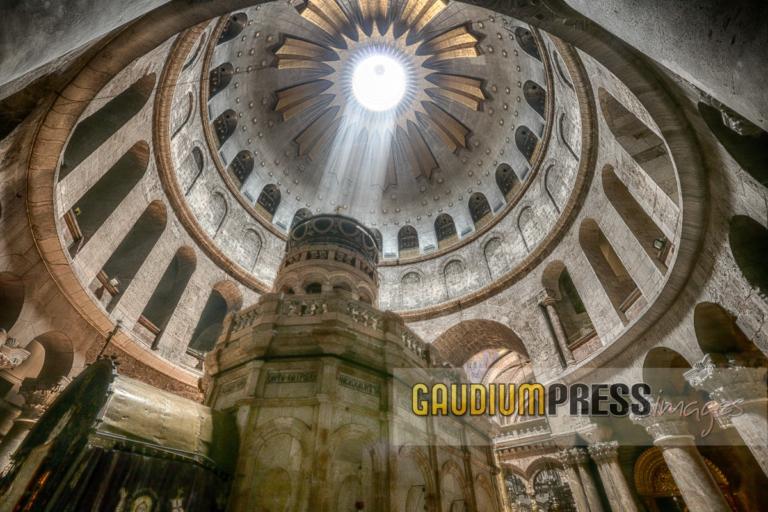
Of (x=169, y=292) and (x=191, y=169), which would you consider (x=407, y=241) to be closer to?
(x=191, y=169)

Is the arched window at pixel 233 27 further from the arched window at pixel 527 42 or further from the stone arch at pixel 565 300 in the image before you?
the stone arch at pixel 565 300

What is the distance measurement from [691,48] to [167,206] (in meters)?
14.8

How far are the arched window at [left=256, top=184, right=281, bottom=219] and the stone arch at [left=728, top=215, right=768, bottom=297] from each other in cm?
1820

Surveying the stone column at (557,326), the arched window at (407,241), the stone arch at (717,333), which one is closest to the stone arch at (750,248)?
the stone arch at (717,333)

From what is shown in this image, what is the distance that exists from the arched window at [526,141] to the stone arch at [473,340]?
8.36 metres

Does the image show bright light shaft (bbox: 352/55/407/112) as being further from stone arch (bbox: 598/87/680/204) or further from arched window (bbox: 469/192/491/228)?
stone arch (bbox: 598/87/680/204)

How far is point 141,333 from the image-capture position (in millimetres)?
11047

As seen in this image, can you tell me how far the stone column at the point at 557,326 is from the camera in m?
11.8

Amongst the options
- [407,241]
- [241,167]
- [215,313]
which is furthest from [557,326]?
[241,167]

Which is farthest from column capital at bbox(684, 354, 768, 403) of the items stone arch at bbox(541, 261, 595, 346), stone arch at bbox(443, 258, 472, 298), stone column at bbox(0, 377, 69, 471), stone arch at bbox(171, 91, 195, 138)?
stone arch at bbox(171, 91, 195, 138)

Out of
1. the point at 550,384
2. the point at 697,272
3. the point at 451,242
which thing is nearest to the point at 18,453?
the point at 697,272

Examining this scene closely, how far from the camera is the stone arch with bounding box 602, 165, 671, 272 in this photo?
30.7 feet

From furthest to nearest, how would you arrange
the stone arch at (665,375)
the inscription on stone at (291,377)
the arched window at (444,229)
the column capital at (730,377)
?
the arched window at (444,229) < the stone arch at (665,375) < the column capital at (730,377) < the inscription on stone at (291,377)

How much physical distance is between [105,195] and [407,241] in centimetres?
1469
